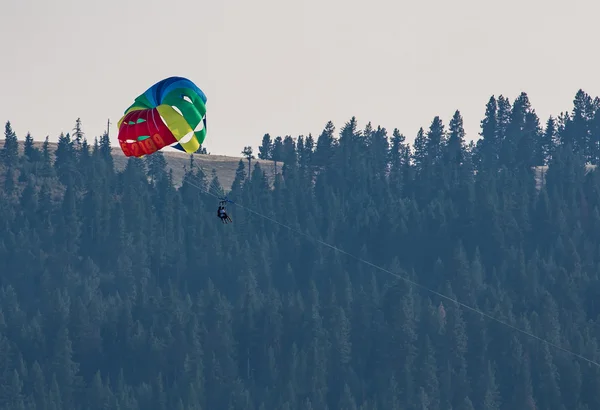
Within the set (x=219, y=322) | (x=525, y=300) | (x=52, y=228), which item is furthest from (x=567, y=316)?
(x=52, y=228)

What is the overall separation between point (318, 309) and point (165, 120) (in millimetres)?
83038

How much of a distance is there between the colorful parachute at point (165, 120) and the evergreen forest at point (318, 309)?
204 ft

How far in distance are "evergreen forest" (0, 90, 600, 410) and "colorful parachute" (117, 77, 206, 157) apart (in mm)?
62256

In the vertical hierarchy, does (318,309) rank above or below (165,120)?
below

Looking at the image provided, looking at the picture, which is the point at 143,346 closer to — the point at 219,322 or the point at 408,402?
the point at 219,322

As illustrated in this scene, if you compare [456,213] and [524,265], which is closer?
[524,265]

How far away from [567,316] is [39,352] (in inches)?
2176

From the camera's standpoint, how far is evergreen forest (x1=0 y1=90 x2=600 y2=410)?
146 metres

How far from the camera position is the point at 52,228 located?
654 ft

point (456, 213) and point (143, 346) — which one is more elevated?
point (456, 213)

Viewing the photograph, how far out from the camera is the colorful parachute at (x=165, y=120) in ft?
257

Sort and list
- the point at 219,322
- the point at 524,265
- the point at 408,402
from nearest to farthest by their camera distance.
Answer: the point at 408,402
the point at 219,322
the point at 524,265

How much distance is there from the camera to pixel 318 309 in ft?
523

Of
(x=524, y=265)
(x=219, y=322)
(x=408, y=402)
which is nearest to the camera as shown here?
(x=408, y=402)
